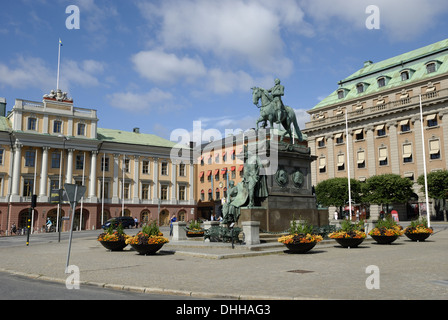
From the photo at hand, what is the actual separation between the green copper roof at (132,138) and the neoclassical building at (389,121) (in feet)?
91.6

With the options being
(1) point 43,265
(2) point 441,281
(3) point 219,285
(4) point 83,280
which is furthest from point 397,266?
(1) point 43,265

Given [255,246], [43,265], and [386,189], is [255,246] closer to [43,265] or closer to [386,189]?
[43,265]

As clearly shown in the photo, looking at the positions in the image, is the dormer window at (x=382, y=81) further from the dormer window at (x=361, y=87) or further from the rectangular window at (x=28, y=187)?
the rectangular window at (x=28, y=187)

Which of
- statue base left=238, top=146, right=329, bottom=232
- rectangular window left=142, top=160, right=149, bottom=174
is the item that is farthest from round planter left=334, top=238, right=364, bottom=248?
rectangular window left=142, top=160, right=149, bottom=174

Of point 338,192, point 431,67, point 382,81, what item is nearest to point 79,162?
point 338,192

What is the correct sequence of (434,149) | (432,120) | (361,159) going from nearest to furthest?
(434,149)
(432,120)
(361,159)

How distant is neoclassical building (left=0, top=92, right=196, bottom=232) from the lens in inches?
2296

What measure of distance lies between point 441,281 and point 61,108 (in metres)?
62.7

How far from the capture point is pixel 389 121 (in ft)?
200

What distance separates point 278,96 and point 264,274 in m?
15.0

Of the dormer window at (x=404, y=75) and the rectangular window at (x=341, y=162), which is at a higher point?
the dormer window at (x=404, y=75)

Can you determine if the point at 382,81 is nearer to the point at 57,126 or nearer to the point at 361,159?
the point at 361,159

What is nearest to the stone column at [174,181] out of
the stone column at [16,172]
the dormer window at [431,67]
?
the stone column at [16,172]

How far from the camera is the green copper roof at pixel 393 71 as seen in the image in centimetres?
5966
